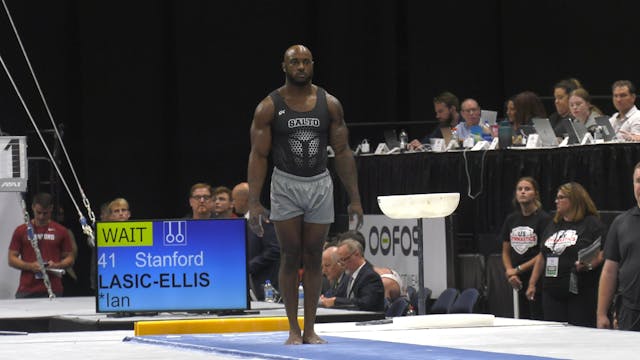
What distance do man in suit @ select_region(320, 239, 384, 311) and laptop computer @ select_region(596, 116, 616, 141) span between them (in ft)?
8.89

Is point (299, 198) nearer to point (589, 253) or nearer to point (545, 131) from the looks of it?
point (589, 253)

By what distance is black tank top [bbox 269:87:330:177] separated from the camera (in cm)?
703

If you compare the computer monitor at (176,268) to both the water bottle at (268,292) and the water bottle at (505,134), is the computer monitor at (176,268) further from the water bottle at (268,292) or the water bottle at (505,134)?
the water bottle at (505,134)

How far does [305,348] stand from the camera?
6.84 m

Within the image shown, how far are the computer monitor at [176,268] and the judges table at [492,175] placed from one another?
393cm

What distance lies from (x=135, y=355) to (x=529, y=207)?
5230 mm

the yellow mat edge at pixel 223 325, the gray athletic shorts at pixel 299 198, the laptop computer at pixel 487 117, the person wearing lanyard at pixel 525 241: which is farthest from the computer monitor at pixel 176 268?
the laptop computer at pixel 487 117

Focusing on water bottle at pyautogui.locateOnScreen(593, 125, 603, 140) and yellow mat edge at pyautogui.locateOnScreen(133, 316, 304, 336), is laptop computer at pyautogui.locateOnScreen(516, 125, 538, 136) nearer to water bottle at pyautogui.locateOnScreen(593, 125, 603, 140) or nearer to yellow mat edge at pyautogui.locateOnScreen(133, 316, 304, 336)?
water bottle at pyautogui.locateOnScreen(593, 125, 603, 140)

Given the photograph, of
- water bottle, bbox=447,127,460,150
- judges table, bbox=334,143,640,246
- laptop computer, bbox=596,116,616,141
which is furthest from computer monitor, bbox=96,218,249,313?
water bottle, bbox=447,127,460,150

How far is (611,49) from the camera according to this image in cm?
1775

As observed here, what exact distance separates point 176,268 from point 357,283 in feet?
5.45

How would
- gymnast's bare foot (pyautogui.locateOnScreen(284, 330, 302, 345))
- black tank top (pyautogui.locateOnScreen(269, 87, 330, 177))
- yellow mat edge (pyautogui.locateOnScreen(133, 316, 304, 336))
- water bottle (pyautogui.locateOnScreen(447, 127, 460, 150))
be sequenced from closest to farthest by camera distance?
1. black tank top (pyautogui.locateOnScreen(269, 87, 330, 177))
2. gymnast's bare foot (pyautogui.locateOnScreen(284, 330, 302, 345))
3. yellow mat edge (pyautogui.locateOnScreen(133, 316, 304, 336))
4. water bottle (pyautogui.locateOnScreen(447, 127, 460, 150))

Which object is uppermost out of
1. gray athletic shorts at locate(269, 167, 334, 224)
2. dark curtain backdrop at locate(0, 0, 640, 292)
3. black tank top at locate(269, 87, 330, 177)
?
dark curtain backdrop at locate(0, 0, 640, 292)

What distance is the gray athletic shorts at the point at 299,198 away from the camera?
704 centimetres
